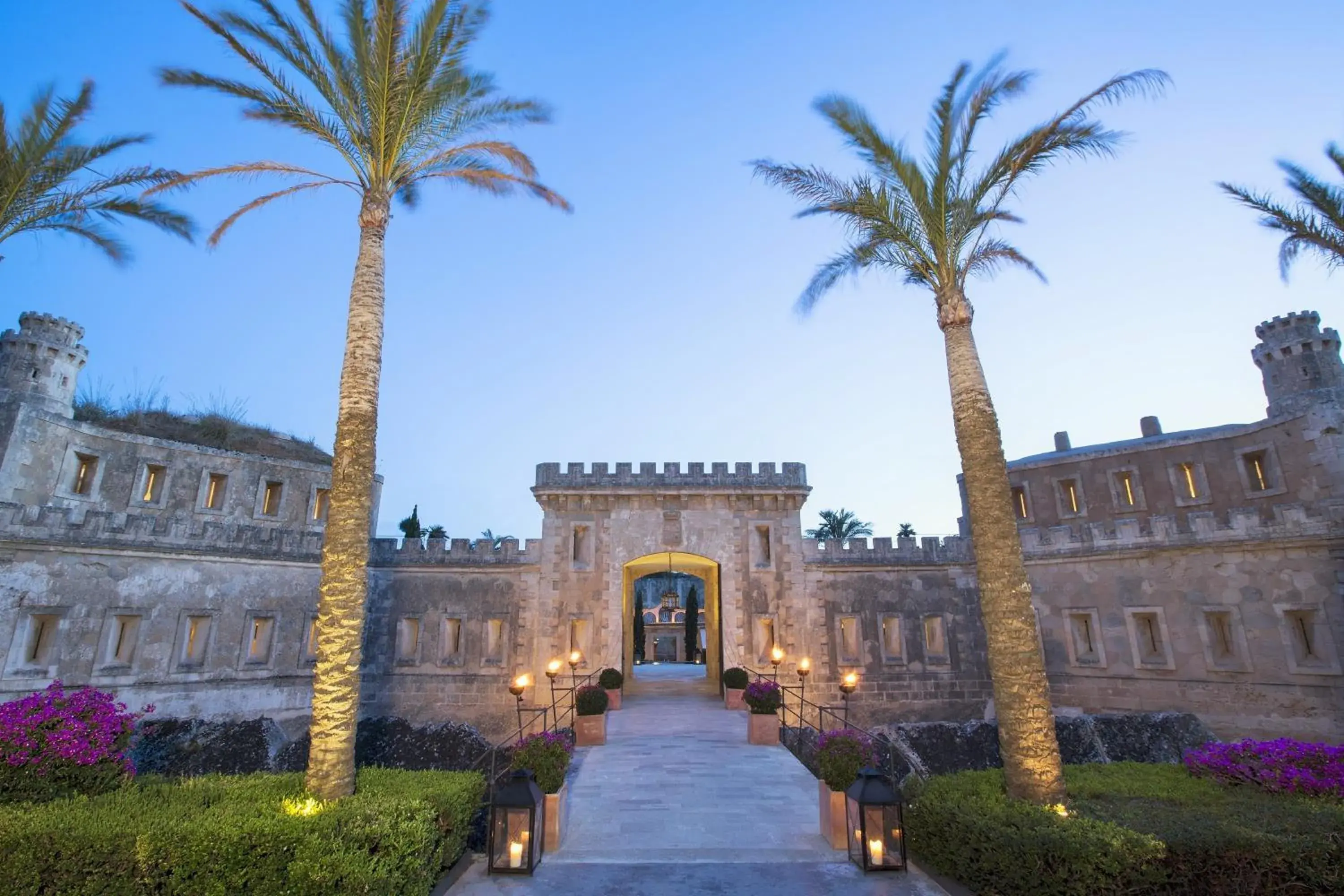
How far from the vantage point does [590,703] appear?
663 inches

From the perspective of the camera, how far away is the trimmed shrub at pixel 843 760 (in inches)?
384

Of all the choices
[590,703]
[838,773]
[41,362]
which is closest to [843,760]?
[838,773]

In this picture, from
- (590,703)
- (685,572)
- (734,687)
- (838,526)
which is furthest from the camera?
(838,526)

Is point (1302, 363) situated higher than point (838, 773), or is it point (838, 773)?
point (1302, 363)

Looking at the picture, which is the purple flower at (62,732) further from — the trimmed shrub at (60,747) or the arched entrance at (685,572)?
the arched entrance at (685,572)

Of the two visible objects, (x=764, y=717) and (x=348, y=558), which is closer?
(x=348, y=558)

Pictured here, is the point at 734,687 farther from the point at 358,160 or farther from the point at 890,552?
the point at 358,160

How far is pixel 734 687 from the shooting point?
20.9m

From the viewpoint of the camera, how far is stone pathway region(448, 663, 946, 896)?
840cm

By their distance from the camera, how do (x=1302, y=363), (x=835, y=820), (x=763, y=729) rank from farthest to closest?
(x=1302, y=363) → (x=763, y=729) → (x=835, y=820)

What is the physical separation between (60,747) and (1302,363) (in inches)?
1403

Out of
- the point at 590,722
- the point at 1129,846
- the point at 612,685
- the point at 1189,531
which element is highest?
the point at 1189,531

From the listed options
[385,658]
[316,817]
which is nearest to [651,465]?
[385,658]

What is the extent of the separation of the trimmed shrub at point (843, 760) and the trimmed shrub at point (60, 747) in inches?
398
